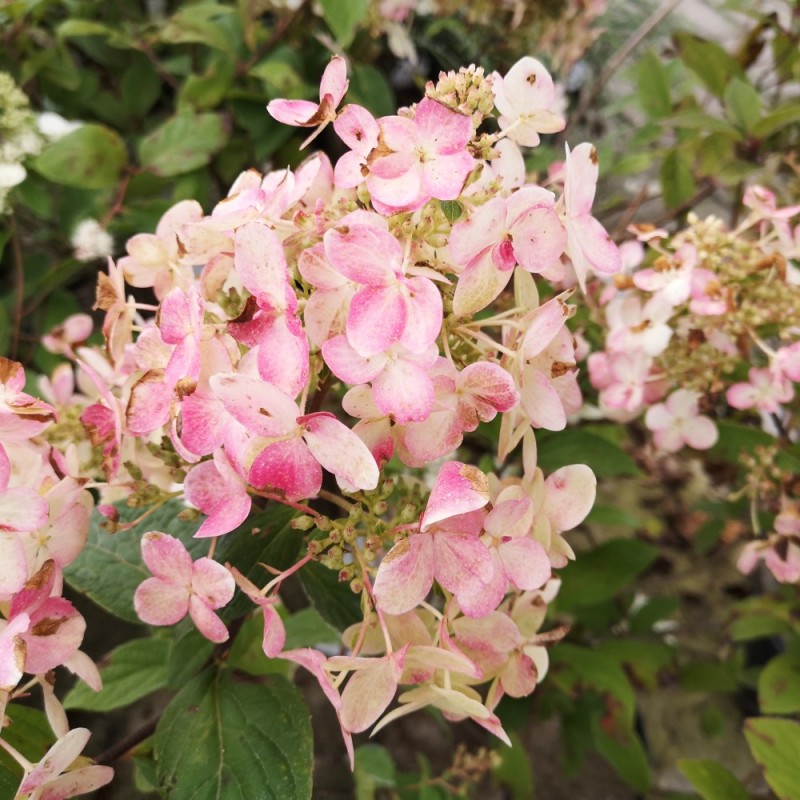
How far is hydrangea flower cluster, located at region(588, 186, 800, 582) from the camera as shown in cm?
64

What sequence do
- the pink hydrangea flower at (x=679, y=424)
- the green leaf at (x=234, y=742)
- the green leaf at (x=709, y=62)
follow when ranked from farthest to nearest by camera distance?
the green leaf at (x=709, y=62), the pink hydrangea flower at (x=679, y=424), the green leaf at (x=234, y=742)

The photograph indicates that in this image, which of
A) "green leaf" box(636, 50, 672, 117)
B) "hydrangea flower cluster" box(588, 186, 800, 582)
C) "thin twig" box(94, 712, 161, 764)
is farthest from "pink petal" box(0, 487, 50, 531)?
"green leaf" box(636, 50, 672, 117)

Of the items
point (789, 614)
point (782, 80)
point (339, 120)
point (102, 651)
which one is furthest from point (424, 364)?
point (782, 80)

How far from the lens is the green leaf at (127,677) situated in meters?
0.64

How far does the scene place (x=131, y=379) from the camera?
44 centimetres

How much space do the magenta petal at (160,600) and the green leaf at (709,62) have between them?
935 millimetres

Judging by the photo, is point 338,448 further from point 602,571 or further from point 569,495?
point 602,571

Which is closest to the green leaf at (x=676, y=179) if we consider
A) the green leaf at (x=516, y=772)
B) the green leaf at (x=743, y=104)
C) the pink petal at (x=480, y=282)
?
the green leaf at (x=743, y=104)

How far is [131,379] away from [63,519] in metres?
0.09

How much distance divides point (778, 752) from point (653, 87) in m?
0.87

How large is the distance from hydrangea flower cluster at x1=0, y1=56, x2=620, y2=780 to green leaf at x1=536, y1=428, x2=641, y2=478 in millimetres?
367

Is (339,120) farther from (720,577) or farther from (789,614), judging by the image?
(720,577)

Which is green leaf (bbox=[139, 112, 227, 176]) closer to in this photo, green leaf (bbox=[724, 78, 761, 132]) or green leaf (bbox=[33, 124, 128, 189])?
green leaf (bbox=[33, 124, 128, 189])

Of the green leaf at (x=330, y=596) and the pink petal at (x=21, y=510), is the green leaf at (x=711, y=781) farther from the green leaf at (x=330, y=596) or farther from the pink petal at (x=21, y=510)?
the pink petal at (x=21, y=510)
